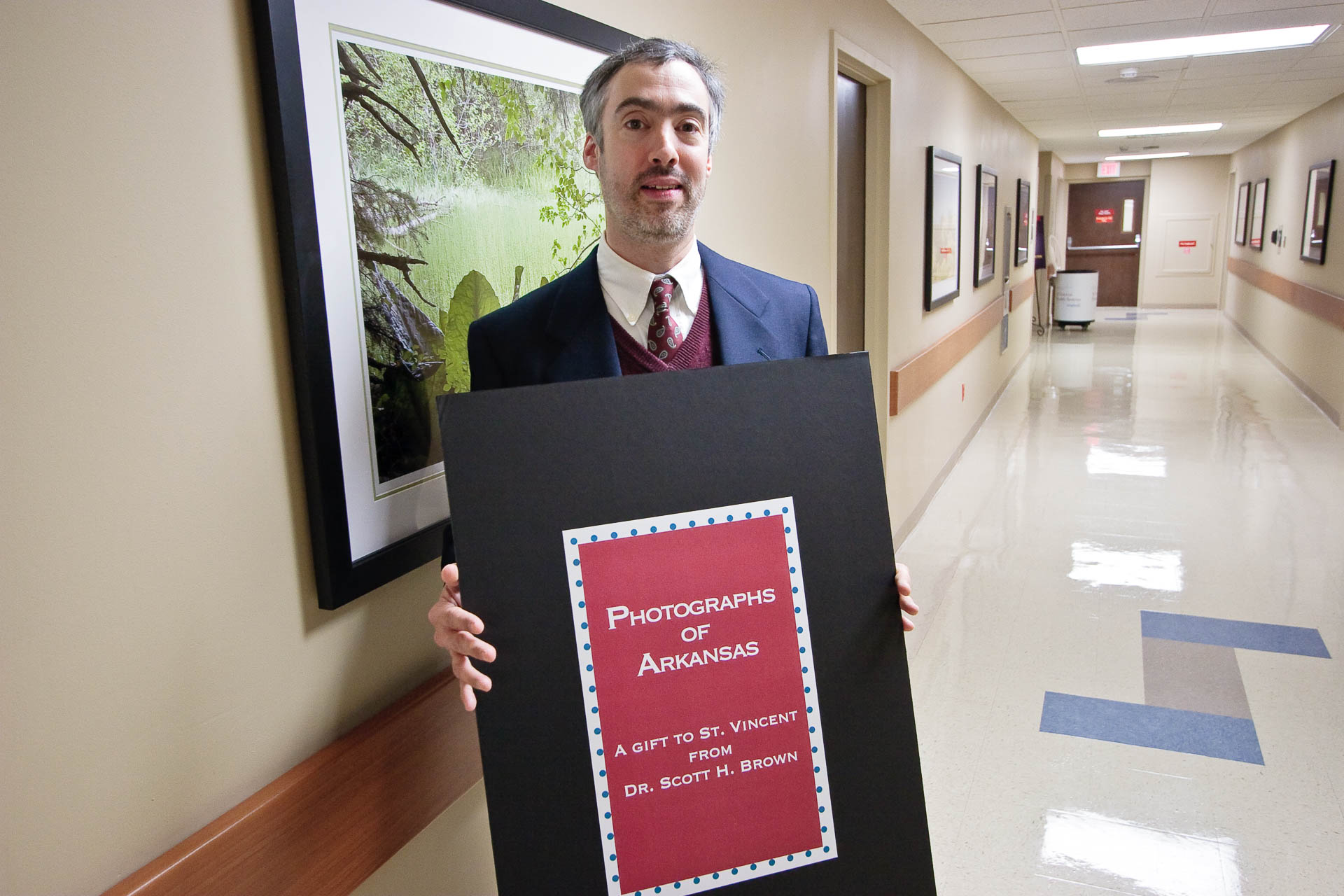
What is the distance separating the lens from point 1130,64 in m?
5.93

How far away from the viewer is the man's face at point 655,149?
1.27 meters

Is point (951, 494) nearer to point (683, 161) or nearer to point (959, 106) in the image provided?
point (959, 106)

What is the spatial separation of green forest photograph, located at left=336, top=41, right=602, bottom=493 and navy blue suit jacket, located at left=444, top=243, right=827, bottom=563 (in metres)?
0.14

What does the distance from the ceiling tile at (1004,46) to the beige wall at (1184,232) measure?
1230 centimetres

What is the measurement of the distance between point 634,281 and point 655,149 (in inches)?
7.6

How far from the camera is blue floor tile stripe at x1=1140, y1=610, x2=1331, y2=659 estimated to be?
3.47m

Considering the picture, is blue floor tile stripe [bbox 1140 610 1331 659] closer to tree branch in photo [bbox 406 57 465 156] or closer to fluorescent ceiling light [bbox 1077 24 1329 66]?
tree branch in photo [bbox 406 57 465 156]

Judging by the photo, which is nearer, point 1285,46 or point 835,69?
point 835,69

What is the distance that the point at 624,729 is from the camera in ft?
3.43

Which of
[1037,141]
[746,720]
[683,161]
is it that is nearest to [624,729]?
[746,720]

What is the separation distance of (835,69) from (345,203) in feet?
8.86

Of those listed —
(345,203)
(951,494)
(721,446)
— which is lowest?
(951,494)

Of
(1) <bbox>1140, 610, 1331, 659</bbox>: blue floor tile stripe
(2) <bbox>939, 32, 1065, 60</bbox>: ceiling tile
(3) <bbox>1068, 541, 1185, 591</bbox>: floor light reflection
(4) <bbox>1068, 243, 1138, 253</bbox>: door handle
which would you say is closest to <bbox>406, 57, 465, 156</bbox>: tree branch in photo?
(1) <bbox>1140, 610, 1331, 659</bbox>: blue floor tile stripe

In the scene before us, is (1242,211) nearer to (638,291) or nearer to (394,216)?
(638,291)
